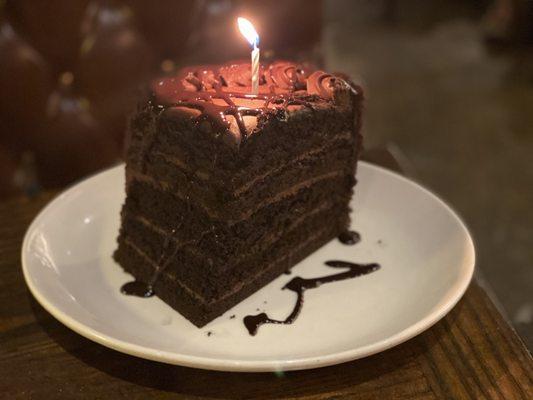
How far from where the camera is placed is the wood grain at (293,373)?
3.86 ft

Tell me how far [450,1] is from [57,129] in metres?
6.08

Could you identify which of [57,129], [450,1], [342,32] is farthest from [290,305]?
[450,1]

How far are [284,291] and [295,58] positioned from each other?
5.06 ft

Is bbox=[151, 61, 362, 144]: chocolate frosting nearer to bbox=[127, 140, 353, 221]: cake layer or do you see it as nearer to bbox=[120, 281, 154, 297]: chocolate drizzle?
bbox=[127, 140, 353, 221]: cake layer

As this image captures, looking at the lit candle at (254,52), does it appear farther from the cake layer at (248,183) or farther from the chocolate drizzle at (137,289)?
the chocolate drizzle at (137,289)

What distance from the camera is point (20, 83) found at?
7.39 feet

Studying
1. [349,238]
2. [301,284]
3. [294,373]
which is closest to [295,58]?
[349,238]

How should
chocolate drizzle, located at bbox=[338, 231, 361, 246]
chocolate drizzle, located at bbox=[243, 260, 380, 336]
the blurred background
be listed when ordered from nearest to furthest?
chocolate drizzle, located at bbox=[243, 260, 380, 336] < chocolate drizzle, located at bbox=[338, 231, 361, 246] < the blurred background

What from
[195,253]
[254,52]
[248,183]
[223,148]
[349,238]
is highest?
[254,52]

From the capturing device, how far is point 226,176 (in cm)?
131

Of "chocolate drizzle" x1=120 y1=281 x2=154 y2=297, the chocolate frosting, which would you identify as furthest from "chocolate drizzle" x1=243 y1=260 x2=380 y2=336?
the chocolate frosting

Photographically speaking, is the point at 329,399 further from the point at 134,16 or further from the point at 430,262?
the point at 134,16

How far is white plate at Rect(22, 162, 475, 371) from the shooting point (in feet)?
4.08

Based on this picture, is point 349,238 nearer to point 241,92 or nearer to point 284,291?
point 284,291
